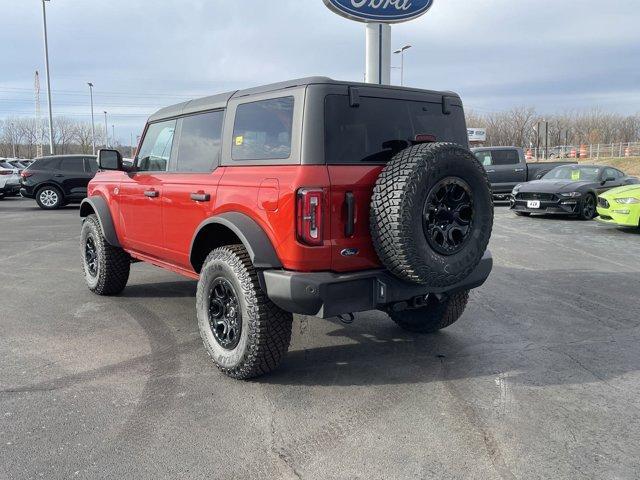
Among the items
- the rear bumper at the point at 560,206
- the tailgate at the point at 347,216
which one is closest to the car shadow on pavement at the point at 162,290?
the tailgate at the point at 347,216

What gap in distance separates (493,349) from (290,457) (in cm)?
223

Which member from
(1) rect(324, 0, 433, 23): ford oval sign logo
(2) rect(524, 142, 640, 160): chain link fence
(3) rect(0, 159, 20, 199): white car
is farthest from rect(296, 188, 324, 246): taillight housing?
(2) rect(524, 142, 640, 160): chain link fence

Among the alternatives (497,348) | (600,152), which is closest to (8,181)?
(497,348)

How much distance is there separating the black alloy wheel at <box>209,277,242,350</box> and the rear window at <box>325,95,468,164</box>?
1.20m

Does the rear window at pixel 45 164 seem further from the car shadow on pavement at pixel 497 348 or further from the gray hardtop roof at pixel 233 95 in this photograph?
the car shadow on pavement at pixel 497 348

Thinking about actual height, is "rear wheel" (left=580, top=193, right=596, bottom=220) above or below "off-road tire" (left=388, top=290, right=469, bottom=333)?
above

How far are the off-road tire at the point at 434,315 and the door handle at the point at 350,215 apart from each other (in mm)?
1299

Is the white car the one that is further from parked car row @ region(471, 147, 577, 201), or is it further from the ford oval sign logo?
parked car row @ region(471, 147, 577, 201)

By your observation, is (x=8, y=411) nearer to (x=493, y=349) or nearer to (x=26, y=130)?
(x=493, y=349)

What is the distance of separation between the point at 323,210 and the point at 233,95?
4.70 ft

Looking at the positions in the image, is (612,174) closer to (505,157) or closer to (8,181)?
(505,157)

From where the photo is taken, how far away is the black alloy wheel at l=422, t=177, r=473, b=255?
3.43 meters

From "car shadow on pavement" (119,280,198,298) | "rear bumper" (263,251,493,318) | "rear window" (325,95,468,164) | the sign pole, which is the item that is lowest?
"car shadow on pavement" (119,280,198,298)

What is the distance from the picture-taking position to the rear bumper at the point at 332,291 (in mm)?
3273
